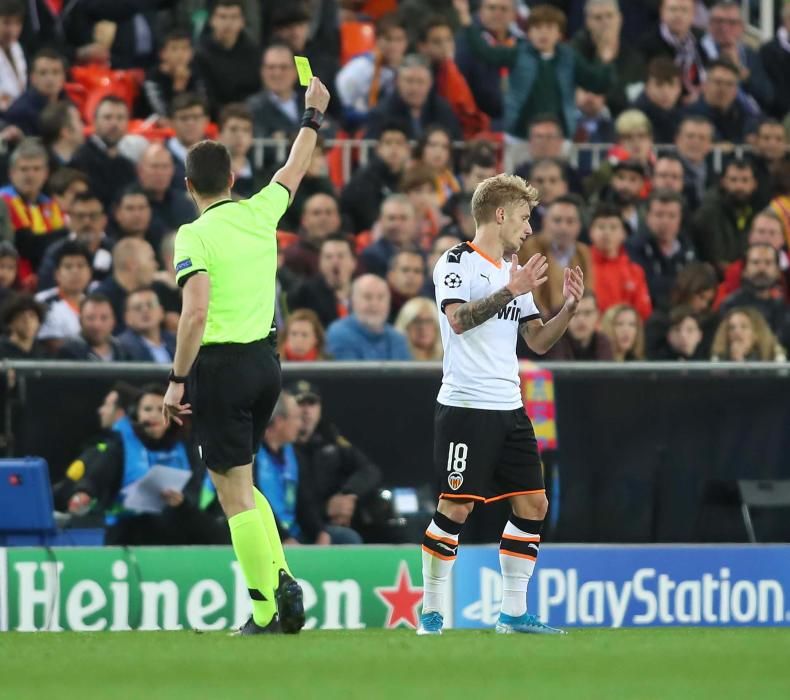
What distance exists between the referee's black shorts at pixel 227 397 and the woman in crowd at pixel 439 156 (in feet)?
25.9

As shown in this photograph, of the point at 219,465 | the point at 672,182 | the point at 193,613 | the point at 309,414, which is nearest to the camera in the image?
the point at 219,465

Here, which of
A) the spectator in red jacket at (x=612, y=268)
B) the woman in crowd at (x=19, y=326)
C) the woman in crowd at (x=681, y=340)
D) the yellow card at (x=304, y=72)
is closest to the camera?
the yellow card at (x=304, y=72)

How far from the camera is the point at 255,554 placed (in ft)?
29.2

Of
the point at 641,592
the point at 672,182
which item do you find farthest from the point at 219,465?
the point at 672,182

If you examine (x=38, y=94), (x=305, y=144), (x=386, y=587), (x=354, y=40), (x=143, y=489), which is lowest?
(x=386, y=587)

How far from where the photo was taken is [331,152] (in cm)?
1753

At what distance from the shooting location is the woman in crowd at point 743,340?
14.7m

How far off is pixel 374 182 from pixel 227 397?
7872 mm

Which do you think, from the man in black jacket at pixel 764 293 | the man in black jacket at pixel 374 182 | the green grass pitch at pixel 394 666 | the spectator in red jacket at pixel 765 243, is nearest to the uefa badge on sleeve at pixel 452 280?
the green grass pitch at pixel 394 666

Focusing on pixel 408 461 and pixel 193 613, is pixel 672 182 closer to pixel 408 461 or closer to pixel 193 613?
pixel 408 461

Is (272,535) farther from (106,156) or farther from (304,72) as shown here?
(106,156)

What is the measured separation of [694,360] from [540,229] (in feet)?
6.99

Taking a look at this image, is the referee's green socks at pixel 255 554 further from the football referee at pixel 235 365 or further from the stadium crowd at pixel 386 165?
the stadium crowd at pixel 386 165

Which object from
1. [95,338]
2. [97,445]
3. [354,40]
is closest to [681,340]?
[95,338]
